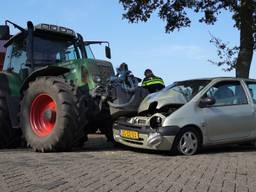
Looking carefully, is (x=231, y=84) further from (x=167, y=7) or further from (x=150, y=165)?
(x=167, y=7)

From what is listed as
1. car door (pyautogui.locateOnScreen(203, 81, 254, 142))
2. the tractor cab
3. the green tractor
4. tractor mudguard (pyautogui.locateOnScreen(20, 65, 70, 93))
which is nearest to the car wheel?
car door (pyautogui.locateOnScreen(203, 81, 254, 142))

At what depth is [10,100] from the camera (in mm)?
12336

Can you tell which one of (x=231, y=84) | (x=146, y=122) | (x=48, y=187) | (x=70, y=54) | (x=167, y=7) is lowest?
(x=48, y=187)

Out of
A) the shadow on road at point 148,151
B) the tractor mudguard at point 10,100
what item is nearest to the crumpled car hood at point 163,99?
the shadow on road at point 148,151

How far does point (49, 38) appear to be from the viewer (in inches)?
505

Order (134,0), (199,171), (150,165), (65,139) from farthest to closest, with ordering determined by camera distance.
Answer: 1. (134,0)
2. (65,139)
3. (150,165)
4. (199,171)

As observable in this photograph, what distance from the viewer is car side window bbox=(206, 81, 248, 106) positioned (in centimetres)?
Answer: 1163

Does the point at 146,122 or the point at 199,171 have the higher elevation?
the point at 146,122

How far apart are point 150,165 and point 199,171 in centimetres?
98

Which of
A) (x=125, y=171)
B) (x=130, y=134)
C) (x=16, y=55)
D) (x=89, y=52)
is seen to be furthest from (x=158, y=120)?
(x=16, y=55)

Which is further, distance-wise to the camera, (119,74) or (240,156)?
(119,74)

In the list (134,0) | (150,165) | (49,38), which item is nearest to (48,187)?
(150,165)

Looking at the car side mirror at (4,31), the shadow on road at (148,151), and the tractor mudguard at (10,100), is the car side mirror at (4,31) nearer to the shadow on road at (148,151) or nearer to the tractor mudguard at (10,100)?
the tractor mudguard at (10,100)

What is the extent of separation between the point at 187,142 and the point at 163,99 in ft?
3.52
